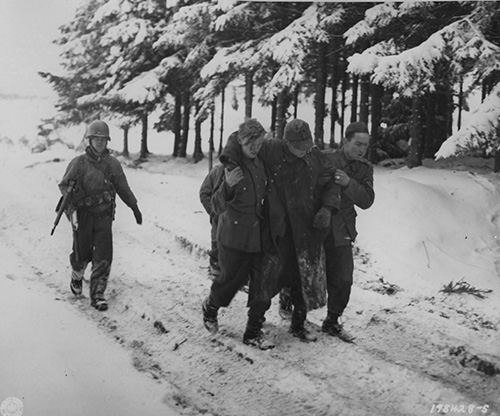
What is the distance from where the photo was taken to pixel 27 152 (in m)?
4.70

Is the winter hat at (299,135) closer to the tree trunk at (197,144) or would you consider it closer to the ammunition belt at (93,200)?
the ammunition belt at (93,200)

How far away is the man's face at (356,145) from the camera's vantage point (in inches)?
186

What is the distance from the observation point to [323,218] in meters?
4.39

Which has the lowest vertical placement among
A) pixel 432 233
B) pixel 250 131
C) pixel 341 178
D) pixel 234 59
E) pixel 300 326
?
pixel 300 326

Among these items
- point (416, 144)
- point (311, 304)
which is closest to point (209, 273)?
point (311, 304)

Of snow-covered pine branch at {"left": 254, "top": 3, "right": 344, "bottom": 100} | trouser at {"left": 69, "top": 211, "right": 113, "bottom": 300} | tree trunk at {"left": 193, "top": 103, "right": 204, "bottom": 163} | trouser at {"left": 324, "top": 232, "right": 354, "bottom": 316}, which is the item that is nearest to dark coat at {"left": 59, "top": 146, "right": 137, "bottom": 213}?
trouser at {"left": 69, "top": 211, "right": 113, "bottom": 300}

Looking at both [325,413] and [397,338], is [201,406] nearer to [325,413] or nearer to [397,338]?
[325,413]

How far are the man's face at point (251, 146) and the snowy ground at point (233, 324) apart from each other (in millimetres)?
1589

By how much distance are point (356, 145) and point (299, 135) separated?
63 centimetres

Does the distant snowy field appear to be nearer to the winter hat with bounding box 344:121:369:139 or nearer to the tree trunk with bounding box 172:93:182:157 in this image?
the winter hat with bounding box 344:121:369:139

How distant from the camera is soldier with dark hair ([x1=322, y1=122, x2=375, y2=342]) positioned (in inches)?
186

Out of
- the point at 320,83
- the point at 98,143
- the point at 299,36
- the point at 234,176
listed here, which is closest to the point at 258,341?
the point at 234,176

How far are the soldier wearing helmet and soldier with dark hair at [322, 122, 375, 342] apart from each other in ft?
6.78

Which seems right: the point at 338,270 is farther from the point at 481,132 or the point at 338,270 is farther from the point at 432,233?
the point at 481,132
